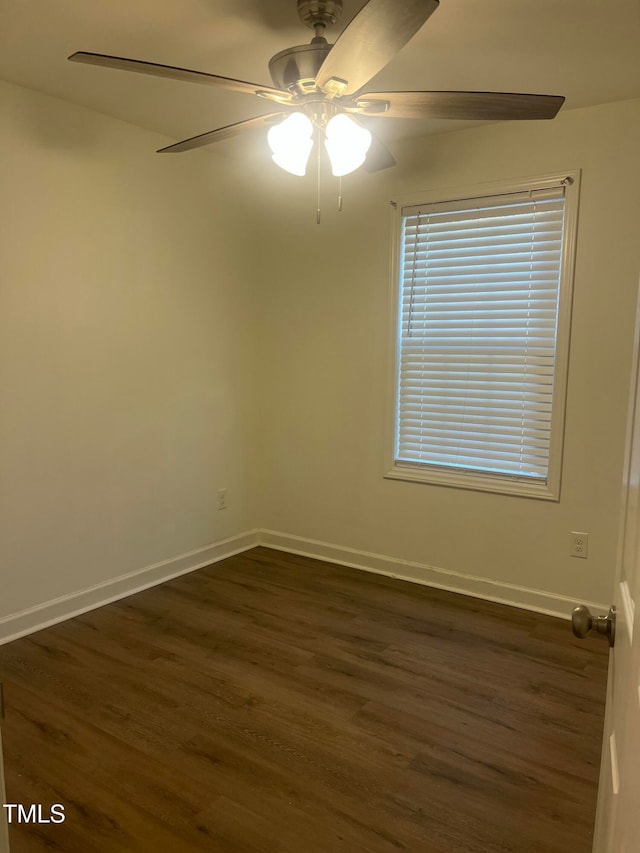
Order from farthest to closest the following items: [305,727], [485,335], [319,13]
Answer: [485,335], [305,727], [319,13]

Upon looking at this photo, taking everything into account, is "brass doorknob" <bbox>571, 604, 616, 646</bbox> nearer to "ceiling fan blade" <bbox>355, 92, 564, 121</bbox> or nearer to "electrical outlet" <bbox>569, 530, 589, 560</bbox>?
"ceiling fan blade" <bbox>355, 92, 564, 121</bbox>

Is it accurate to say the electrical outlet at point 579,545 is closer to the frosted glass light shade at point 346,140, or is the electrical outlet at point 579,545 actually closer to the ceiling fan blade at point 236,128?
the frosted glass light shade at point 346,140

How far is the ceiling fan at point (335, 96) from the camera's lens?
1.65 meters

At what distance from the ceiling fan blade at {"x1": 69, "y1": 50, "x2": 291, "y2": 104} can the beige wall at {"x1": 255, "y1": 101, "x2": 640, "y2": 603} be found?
5.32 feet

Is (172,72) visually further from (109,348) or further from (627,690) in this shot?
(627,690)

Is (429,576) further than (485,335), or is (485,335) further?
(429,576)

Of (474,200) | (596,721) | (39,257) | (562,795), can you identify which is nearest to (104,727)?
(562,795)

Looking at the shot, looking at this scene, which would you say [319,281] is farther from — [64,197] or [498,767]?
[498,767]

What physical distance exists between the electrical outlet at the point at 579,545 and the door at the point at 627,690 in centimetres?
202

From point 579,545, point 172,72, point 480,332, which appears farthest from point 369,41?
point 579,545

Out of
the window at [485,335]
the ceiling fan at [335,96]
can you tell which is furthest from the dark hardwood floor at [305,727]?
the ceiling fan at [335,96]

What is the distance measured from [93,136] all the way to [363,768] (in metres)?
3.03

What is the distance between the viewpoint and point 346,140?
2037 millimetres

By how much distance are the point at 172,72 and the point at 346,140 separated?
58cm
